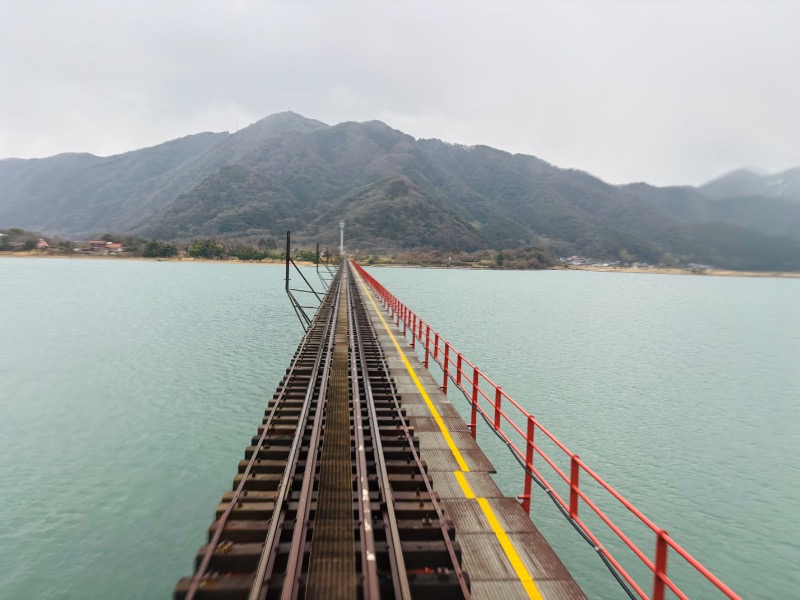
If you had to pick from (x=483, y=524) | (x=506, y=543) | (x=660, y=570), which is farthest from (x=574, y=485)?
(x=660, y=570)

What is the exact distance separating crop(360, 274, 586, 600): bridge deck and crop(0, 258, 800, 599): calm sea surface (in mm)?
2685

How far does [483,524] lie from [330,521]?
2.99 m

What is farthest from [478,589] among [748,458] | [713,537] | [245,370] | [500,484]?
[245,370]

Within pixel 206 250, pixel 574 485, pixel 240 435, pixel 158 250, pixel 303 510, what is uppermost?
pixel 206 250

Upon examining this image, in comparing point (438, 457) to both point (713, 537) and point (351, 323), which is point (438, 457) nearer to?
point (713, 537)

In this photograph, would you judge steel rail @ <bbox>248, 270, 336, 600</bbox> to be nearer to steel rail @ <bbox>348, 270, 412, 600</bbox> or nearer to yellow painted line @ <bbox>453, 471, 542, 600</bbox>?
steel rail @ <bbox>348, 270, 412, 600</bbox>

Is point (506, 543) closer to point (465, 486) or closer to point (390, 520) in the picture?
point (465, 486)

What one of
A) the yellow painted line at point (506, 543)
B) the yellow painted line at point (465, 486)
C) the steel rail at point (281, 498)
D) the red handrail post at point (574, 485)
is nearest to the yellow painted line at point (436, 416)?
the yellow painted line at point (465, 486)

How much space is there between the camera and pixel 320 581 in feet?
Answer: 17.7

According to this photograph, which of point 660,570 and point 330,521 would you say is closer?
point 660,570

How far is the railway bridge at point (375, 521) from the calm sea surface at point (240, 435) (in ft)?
Result: 10.0

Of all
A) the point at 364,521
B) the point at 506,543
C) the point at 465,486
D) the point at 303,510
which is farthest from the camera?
the point at 465,486

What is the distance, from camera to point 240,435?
56.2 feet

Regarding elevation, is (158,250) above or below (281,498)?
above
